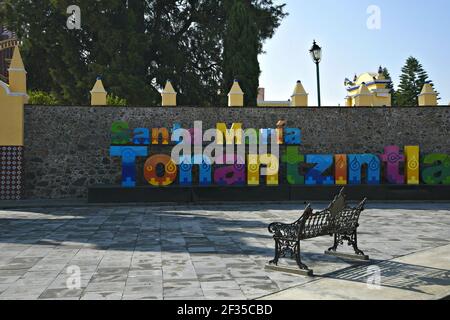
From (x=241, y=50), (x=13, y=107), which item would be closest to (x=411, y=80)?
(x=241, y=50)

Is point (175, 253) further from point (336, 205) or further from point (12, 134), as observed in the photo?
point (12, 134)

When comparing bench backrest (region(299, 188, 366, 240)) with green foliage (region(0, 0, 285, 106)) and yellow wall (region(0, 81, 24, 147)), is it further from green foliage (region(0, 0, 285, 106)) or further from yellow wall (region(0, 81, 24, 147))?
green foliage (region(0, 0, 285, 106))

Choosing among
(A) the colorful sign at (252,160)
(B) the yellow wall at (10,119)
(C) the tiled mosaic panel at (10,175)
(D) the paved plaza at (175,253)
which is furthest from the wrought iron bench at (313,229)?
(B) the yellow wall at (10,119)

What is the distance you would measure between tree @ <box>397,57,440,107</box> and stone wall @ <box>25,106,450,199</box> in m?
38.9

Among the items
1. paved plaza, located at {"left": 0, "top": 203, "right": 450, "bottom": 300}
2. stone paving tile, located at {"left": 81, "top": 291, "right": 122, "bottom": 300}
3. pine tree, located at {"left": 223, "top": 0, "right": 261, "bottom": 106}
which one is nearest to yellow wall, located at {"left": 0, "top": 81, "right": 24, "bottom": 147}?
paved plaza, located at {"left": 0, "top": 203, "right": 450, "bottom": 300}

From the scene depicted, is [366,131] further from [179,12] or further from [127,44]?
[179,12]

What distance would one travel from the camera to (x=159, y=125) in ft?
64.4

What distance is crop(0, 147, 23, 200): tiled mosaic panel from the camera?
18.2 m

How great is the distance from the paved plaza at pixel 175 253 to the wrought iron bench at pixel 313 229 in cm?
36

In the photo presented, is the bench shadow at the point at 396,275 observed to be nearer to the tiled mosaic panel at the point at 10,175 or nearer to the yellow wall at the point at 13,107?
the tiled mosaic panel at the point at 10,175
